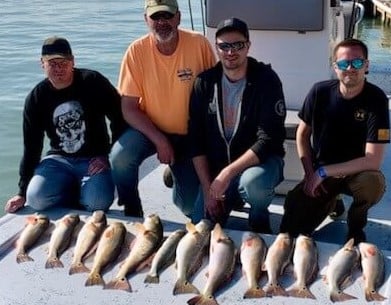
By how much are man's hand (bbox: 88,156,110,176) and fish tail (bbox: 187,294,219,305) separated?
121cm

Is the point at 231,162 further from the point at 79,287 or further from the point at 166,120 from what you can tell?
the point at 79,287

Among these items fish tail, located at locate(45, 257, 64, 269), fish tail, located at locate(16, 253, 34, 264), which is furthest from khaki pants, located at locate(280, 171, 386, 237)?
fish tail, located at locate(16, 253, 34, 264)

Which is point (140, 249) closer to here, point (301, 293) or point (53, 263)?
point (53, 263)

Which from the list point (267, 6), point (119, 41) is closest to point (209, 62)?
point (267, 6)

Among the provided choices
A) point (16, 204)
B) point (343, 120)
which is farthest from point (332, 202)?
point (16, 204)

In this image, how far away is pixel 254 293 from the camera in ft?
9.54

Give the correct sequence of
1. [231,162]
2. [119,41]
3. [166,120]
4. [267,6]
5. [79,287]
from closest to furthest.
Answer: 1. [79,287]
2. [231,162]
3. [166,120]
4. [267,6]
5. [119,41]

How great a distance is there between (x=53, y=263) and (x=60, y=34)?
1357 centimetres

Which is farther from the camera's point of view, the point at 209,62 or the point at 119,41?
the point at 119,41

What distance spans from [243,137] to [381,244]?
102 cm

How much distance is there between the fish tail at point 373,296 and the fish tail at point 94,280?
126 cm

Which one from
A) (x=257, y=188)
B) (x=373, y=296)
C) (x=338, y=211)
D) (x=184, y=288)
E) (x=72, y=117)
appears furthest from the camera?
(x=338, y=211)

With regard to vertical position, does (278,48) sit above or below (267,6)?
below

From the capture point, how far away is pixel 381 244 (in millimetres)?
3562
